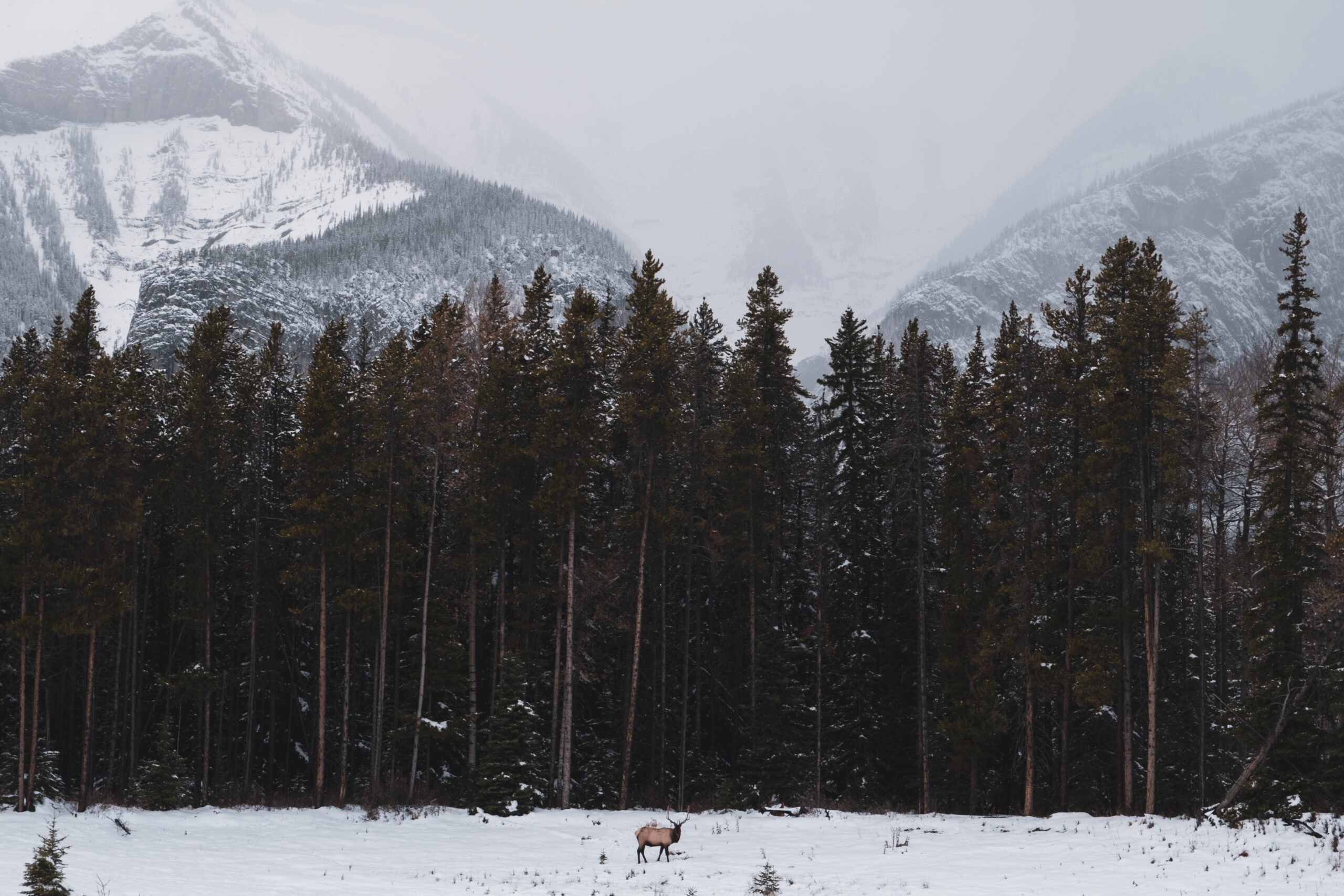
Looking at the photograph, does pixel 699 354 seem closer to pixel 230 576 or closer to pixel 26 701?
pixel 230 576

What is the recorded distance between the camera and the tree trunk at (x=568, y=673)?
27.5m

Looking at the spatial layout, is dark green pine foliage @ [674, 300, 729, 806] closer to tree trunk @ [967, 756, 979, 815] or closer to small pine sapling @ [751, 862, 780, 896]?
tree trunk @ [967, 756, 979, 815]

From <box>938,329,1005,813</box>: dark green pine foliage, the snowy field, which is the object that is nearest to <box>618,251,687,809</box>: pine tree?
the snowy field

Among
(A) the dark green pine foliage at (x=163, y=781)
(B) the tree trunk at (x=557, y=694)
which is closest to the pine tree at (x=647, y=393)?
(B) the tree trunk at (x=557, y=694)

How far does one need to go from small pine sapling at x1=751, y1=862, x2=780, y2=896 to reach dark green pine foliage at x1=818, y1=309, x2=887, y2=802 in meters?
17.8

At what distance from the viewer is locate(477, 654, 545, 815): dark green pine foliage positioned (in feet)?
86.8

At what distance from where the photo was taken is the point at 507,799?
26438mm

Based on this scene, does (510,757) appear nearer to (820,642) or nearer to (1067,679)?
(820,642)

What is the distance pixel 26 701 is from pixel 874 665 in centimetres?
3015

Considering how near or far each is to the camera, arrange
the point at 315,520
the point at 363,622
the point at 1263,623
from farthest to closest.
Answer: the point at 363,622 → the point at 315,520 → the point at 1263,623

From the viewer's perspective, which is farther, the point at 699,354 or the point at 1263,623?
the point at 699,354

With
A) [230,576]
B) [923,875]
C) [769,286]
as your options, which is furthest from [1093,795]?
[230,576]

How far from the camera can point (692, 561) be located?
32.7m

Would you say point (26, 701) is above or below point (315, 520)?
below
